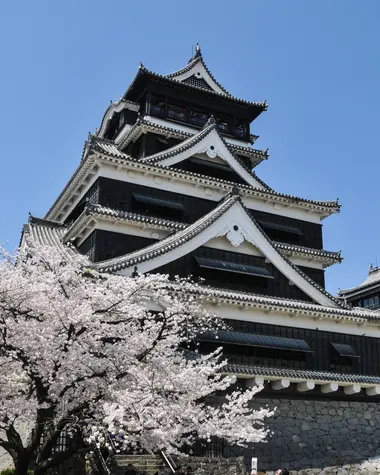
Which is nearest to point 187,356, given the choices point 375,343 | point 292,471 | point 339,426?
point 292,471

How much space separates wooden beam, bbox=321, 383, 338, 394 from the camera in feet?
62.5

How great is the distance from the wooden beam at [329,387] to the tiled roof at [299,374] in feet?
0.73

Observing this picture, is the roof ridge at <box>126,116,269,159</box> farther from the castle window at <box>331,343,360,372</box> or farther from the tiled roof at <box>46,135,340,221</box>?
the castle window at <box>331,343,360,372</box>

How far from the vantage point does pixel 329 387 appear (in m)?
19.1

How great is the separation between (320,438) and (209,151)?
13.5 meters

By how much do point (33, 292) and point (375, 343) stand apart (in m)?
15.1

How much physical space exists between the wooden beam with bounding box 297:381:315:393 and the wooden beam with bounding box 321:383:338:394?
2.28 ft

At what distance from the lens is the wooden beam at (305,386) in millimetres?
18578

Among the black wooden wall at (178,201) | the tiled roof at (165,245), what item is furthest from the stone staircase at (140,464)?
the black wooden wall at (178,201)

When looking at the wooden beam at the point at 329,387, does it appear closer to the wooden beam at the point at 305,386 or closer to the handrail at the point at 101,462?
the wooden beam at the point at 305,386

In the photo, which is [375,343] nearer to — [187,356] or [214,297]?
[214,297]

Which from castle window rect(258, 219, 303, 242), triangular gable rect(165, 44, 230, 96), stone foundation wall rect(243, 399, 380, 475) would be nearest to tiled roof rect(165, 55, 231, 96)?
triangular gable rect(165, 44, 230, 96)

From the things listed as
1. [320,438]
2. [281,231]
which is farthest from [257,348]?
[281,231]

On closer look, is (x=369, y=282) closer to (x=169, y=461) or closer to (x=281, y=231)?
(x=281, y=231)
